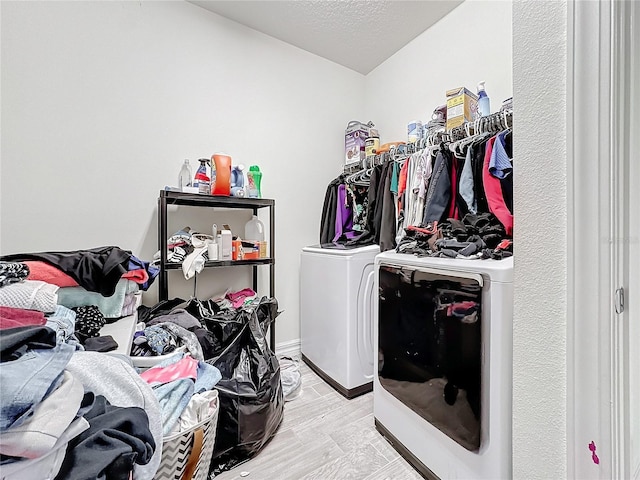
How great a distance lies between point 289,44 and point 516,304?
8.17 feet

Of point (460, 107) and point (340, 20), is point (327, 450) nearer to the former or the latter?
point (460, 107)

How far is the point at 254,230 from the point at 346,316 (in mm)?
940

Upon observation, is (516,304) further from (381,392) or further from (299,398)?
(299,398)

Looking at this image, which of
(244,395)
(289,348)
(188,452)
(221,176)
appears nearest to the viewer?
(188,452)

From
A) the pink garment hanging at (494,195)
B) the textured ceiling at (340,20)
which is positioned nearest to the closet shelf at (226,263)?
the pink garment hanging at (494,195)

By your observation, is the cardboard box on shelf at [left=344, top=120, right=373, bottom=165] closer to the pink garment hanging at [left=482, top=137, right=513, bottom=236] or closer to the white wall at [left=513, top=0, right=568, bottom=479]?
the pink garment hanging at [left=482, top=137, right=513, bottom=236]

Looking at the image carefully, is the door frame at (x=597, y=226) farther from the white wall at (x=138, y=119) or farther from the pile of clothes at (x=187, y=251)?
the white wall at (x=138, y=119)

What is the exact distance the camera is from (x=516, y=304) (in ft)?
2.74

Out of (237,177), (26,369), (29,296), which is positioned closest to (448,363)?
(26,369)

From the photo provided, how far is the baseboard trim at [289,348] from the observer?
2.30 m

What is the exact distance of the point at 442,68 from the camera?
2.06 meters

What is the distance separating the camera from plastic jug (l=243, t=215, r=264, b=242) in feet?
6.98

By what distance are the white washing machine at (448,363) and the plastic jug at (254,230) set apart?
106 cm

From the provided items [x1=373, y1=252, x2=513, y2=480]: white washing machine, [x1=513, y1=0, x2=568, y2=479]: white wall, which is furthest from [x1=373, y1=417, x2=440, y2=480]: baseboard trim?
[x1=513, y1=0, x2=568, y2=479]: white wall
